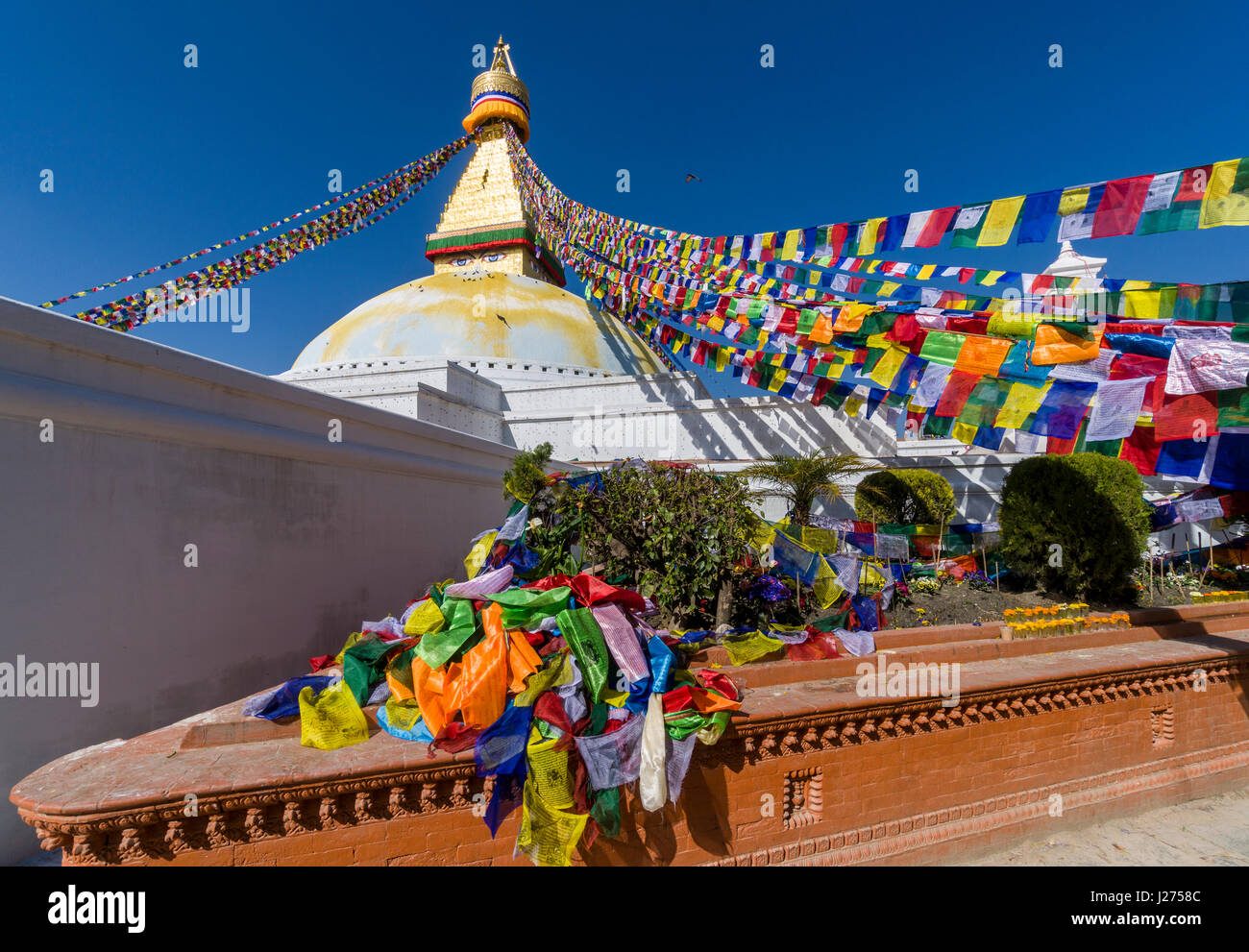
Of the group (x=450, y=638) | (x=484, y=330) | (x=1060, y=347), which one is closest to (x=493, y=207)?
(x=484, y=330)

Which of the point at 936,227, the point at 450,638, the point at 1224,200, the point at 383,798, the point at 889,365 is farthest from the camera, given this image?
the point at 889,365

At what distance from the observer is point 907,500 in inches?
361

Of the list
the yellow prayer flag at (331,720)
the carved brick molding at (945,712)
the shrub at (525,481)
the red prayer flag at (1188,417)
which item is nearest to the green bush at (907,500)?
the red prayer flag at (1188,417)

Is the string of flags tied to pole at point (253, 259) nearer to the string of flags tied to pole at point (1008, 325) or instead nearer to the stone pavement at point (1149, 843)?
the string of flags tied to pole at point (1008, 325)

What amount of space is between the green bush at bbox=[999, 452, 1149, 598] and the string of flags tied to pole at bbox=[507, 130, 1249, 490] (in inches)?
13.5

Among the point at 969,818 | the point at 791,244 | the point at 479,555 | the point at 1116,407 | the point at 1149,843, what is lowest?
the point at 1149,843

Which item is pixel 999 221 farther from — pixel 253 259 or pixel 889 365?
pixel 253 259

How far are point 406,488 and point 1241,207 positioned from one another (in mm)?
7134

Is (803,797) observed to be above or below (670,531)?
below

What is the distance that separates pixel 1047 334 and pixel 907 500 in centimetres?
389

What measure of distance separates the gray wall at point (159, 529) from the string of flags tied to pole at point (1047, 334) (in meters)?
5.57

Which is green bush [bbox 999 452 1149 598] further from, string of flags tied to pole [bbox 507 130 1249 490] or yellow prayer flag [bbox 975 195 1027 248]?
yellow prayer flag [bbox 975 195 1027 248]
